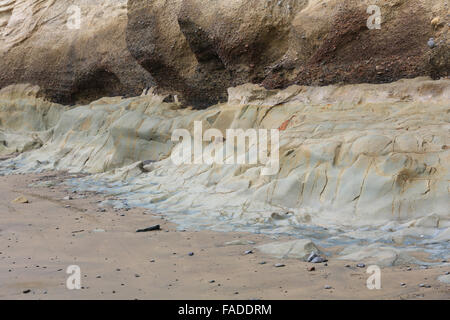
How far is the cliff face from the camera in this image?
8.20 metres

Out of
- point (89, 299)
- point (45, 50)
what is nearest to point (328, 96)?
point (89, 299)

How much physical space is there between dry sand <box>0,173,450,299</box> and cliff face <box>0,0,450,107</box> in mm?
3622

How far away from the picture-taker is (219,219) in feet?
23.3

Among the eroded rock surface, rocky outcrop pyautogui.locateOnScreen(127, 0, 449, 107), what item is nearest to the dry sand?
the eroded rock surface

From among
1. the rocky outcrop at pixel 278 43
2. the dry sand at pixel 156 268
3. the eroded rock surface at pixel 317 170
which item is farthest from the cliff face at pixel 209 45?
the dry sand at pixel 156 268

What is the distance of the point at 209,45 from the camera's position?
1082 cm

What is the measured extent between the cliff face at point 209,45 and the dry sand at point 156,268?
362cm

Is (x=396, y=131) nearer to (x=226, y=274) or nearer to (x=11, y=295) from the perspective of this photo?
(x=226, y=274)

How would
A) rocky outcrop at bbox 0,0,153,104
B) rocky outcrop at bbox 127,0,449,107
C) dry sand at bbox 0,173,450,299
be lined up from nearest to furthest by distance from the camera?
dry sand at bbox 0,173,450,299 → rocky outcrop at bbox 127,0,449,107 → rocky outcrop at bbox 0,0,153,104

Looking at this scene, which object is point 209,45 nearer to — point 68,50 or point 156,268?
point 68,50

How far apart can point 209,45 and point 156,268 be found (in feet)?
21.4

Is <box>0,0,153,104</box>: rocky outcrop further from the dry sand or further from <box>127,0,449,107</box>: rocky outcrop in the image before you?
the dry sand

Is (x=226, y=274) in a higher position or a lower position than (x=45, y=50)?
lower
